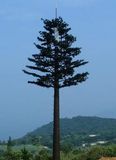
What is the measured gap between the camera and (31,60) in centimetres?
3856

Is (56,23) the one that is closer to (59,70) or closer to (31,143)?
(59,70)

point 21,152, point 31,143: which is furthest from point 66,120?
point 21,152

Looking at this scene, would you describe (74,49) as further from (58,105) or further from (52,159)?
(52,159)

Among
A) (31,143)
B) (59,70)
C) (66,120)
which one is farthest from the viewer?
(66,120)

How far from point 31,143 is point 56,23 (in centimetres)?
1778

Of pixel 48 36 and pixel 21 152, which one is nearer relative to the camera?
pixel 48 36

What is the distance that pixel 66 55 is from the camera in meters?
38.3

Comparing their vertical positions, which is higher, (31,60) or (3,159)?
(31,60)

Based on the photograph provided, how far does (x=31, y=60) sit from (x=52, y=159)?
677 centimetres

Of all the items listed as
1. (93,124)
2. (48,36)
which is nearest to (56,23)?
(48,36)

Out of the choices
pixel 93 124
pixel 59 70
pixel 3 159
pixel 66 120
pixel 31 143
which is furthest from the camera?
pixel 66 120

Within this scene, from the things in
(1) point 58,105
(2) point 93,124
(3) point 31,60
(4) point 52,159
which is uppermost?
(2) point 93,124

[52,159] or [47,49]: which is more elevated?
[47,49]

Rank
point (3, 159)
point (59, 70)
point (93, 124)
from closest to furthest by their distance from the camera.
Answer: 1. point (59, 70)
2. point (3, 159)
3. point (93, 124)
